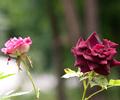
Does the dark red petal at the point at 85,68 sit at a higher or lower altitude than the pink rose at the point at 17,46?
lower

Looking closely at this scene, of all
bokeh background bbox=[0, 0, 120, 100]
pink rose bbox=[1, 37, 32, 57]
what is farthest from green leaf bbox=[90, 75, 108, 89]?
bokeh background bbox=[0, 0, 120, 100]

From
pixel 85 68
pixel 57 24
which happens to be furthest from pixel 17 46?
pixel 57 24

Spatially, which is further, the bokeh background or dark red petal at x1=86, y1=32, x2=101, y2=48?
the bokeh background

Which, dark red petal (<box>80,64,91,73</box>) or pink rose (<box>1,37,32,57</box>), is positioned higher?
pink rose (<box>1,37,32,57</box>)

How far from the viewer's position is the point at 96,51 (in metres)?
1.49

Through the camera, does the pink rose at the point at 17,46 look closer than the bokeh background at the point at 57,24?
Yes

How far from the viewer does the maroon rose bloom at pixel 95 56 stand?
148cm

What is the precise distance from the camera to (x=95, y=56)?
4.87 ft

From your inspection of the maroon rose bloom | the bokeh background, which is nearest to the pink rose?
the maroon rose bloom

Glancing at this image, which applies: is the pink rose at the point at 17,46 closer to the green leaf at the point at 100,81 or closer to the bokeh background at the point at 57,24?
the green leaf at the point at 100,81

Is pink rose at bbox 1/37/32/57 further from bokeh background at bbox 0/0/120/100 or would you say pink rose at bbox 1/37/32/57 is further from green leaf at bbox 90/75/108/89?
bokeh background at bbox 0/0/120/100

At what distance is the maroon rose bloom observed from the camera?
1.48m

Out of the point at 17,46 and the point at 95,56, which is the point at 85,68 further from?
the point at 17,46

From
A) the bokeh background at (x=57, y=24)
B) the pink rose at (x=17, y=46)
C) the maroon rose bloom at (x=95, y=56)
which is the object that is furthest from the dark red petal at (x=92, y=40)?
the bokeh background at (x=57, y=24)
